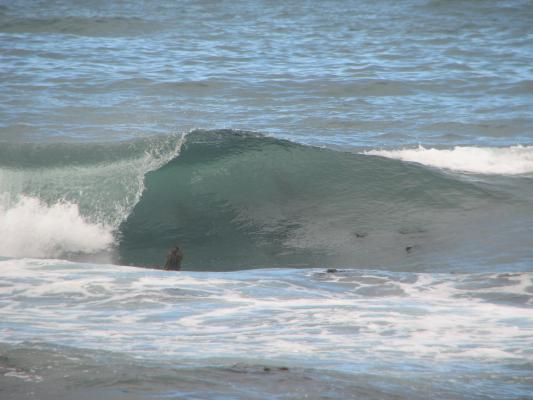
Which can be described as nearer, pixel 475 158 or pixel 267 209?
pixel 267 209

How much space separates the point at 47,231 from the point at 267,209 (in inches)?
116

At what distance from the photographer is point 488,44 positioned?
25.8m

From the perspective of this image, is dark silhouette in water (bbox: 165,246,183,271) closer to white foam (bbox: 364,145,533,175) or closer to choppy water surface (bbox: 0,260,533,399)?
choppy water surface (bbox: 0,260,533,399)

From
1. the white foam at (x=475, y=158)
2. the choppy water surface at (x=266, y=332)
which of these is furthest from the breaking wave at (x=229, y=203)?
the choppy water surface at (x=266, y=332)

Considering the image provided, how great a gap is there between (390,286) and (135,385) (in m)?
3.89

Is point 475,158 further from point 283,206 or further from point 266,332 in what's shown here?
point 266,332

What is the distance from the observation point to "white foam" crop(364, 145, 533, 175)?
1433 centimetres

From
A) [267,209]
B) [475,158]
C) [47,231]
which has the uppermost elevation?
[475,158]

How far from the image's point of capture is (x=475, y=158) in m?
14.9

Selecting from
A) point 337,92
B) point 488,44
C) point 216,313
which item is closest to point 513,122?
point 337,92

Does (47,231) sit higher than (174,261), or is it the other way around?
(174,261)

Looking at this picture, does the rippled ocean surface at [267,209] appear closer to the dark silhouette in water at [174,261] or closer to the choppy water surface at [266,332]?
the choppy water surface at [266,332]

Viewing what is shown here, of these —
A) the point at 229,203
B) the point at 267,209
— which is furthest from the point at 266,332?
the point at 229,203

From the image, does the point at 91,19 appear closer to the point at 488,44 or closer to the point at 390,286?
the point at 488,44
